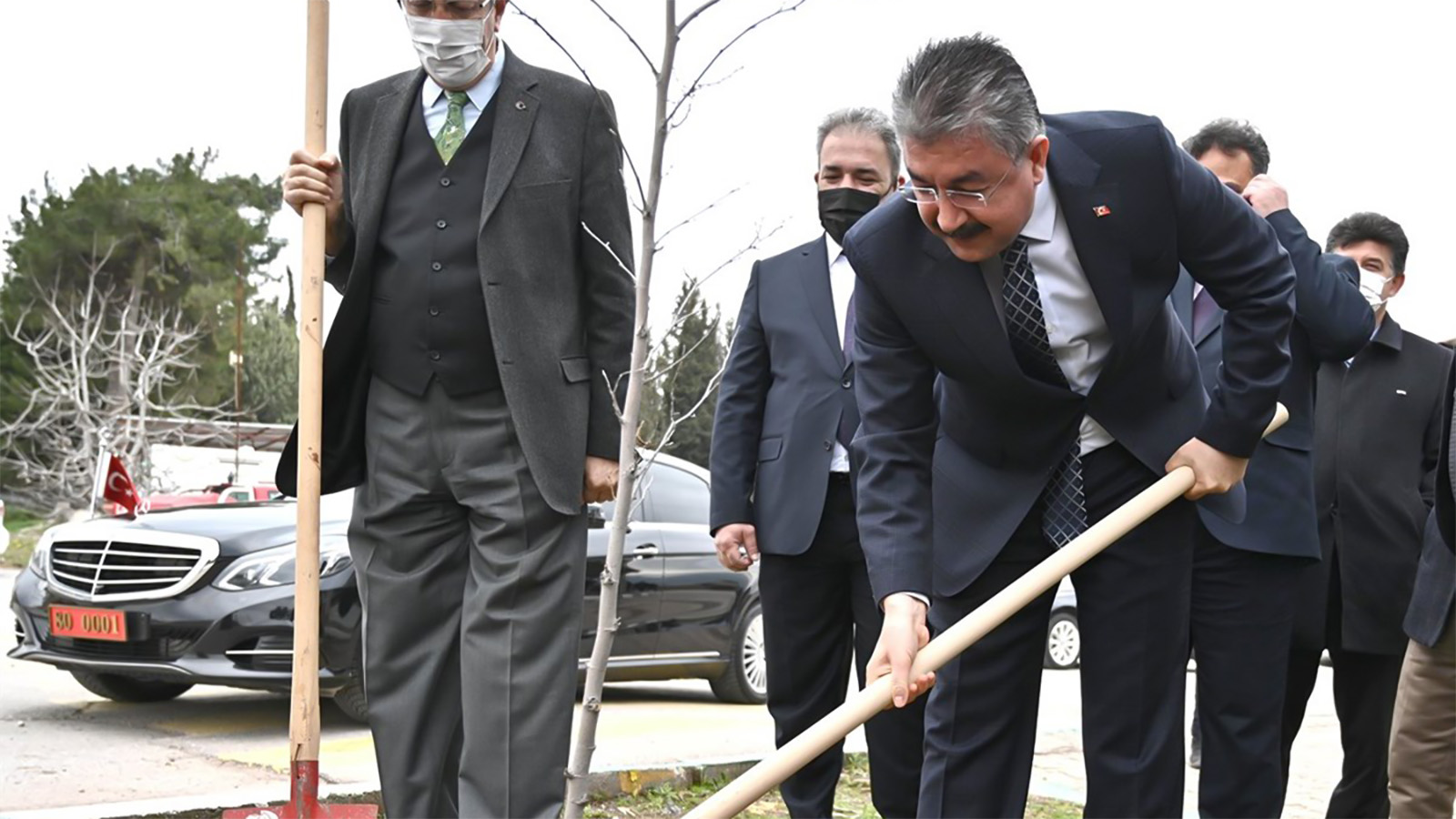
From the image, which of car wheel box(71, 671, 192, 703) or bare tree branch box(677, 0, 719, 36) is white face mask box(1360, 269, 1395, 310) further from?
car wheel box(71, 671, 192, 703)

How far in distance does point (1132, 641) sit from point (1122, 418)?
1.55 feet

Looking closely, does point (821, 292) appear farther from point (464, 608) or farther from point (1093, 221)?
point (1093, 221)

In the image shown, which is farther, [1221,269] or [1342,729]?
[1342,729]

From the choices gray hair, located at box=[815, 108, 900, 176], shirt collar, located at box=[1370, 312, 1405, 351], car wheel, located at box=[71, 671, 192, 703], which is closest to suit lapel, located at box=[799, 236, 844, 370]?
gray hair, located at box=[815, 108, 900, 176]

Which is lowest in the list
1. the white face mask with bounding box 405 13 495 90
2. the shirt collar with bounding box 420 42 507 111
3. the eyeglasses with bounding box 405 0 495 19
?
the shirt collar with bounding box 420 42 507 111

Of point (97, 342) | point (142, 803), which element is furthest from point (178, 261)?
point (142, 803)

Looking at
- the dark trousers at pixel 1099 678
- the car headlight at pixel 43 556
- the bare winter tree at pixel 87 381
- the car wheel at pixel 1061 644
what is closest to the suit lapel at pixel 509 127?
the dark trousers at pixel 1099 678

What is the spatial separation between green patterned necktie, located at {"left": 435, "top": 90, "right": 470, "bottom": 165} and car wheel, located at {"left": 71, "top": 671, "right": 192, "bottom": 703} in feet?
18.4

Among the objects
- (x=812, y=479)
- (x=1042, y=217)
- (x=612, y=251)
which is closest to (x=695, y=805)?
(x=812, y=479)

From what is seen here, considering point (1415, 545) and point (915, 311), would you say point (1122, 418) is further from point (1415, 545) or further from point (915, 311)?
point (1415, 545)

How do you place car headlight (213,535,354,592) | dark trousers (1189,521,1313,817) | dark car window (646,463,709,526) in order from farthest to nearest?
dark car window (646,463,709,526)
car headlight (213,535,354,592)
dark trousers (1189,521,1313,817)

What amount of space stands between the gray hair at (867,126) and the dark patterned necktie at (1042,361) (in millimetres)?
1585

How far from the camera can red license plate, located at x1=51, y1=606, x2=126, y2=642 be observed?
7.94 m

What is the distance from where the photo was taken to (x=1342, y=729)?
5.70 meters
